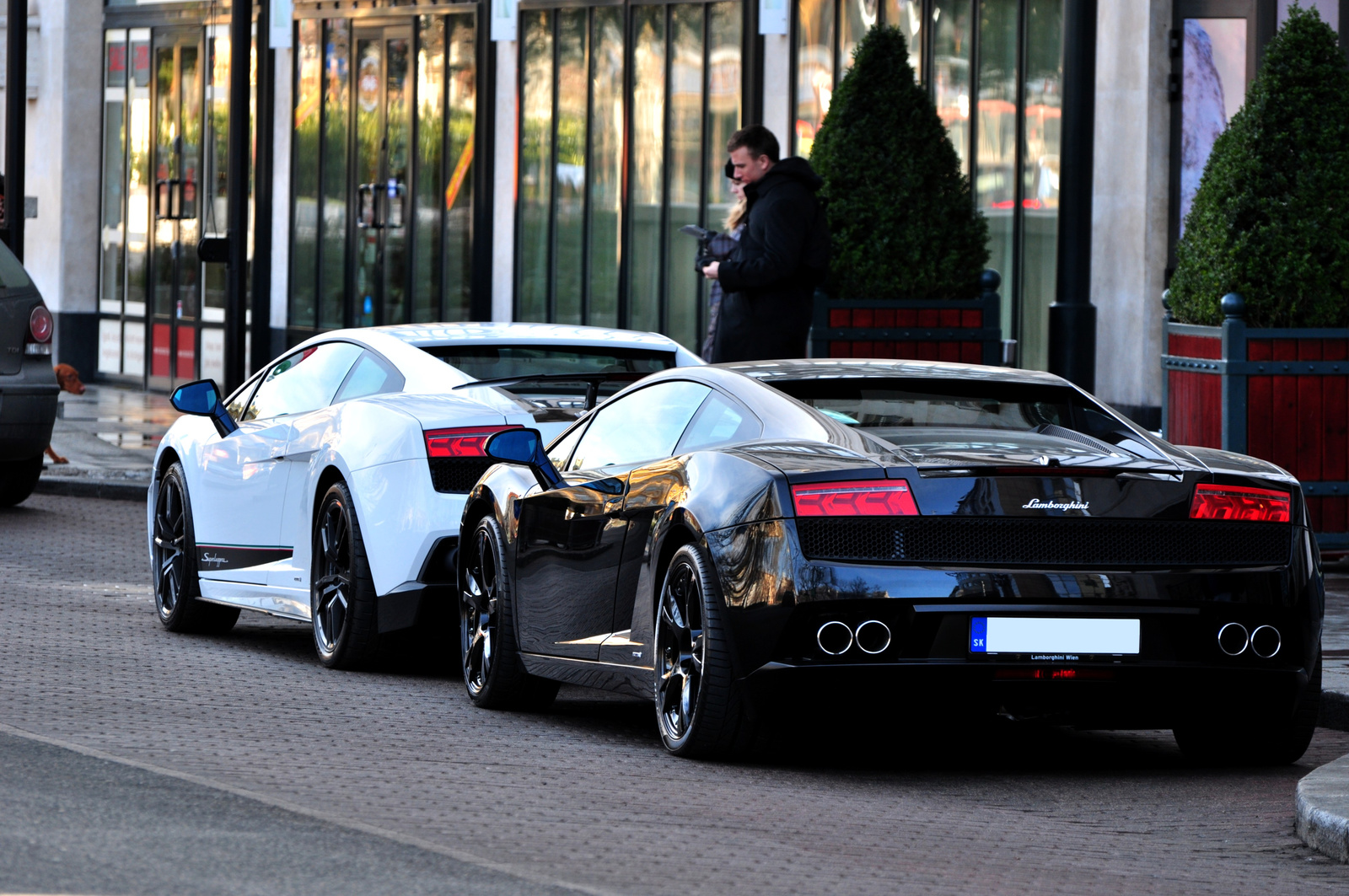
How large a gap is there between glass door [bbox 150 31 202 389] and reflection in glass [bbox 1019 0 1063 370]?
12221 millimetres

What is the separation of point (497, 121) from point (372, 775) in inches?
722

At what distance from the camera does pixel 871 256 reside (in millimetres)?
14484

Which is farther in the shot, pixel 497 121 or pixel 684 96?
pixel 497 121

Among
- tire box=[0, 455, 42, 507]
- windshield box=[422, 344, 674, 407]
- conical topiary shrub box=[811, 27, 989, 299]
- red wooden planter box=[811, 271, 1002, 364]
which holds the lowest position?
tire box=[0, 455, 42, 507]

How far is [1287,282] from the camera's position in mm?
11633

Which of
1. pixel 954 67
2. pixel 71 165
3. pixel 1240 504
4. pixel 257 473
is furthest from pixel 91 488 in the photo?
pixel 71 165

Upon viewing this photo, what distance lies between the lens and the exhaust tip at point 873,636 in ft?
21.7

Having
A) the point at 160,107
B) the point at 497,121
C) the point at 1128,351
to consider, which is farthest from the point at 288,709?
the point at 160,107

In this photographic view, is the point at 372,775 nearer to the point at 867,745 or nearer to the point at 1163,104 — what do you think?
the point at 867,745

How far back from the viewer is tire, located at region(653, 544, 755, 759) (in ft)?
22.4

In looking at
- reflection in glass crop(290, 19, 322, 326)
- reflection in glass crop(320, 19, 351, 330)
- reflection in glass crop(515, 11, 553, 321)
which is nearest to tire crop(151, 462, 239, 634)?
reflection in glass crop(515, 11, 553, 321)

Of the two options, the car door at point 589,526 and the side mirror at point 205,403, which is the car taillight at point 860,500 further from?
the side mirror at point 205,403

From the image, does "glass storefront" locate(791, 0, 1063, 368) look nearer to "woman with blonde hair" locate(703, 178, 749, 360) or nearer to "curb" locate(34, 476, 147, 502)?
"woman with blonde hair" locate(703, 178, 749, 360)

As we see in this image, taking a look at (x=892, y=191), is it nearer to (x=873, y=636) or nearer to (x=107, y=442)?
(x=873, y=636)
